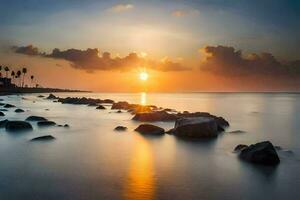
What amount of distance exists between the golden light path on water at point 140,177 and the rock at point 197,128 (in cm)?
517

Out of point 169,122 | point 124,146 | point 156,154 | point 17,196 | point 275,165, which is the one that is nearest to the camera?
point 17,196

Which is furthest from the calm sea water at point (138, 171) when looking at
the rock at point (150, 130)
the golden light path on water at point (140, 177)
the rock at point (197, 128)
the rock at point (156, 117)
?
the rock at point (156, 117)

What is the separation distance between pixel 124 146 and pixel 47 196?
1369 centimetres

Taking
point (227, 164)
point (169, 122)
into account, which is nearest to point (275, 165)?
point (227, 164)

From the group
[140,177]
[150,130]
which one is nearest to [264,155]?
[140,177]

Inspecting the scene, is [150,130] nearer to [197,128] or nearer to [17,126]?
[197,128]

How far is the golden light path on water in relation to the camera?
14.9 m

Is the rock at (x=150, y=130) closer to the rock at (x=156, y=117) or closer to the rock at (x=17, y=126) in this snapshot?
the rock at (x=17, y=126)

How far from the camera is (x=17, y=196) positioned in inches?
560

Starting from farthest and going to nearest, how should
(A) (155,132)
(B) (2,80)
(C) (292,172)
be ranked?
1. (B) (2,80)
2. (A) (155,132)
3. (C) (292,172)

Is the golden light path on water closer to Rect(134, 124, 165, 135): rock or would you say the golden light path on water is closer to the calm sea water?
the calm sea water

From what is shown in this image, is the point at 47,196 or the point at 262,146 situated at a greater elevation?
the point at 262,146

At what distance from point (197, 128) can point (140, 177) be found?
1341 centimetres

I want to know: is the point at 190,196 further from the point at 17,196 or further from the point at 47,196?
the point at 17,196
